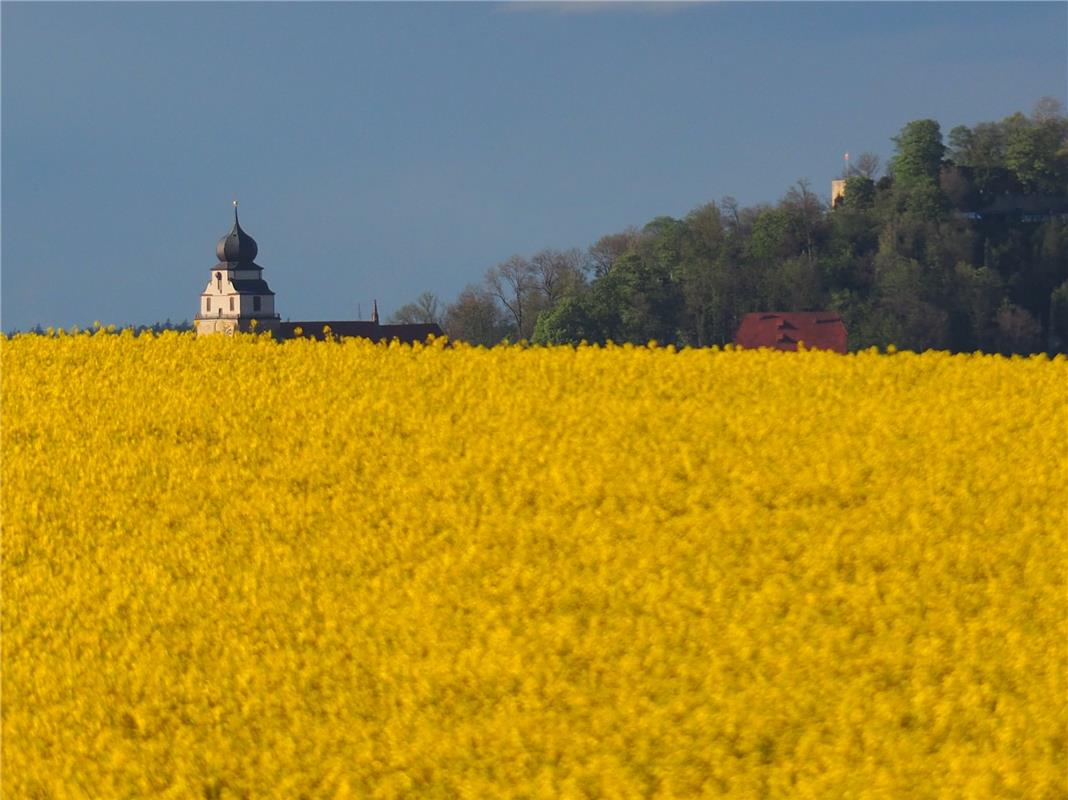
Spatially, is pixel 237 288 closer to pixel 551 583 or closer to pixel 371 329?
pixel 371 329

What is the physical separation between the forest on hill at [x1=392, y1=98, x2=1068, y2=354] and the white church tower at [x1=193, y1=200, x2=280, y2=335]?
98.7 ft

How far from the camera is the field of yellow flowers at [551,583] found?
31.0 feet

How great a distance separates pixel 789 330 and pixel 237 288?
59.1 metres

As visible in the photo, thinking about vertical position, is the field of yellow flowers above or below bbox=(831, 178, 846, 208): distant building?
below

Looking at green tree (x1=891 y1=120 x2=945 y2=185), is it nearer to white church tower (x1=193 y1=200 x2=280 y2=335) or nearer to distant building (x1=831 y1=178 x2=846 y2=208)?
distant building (x1=831 y1=178 x2=846 y2=208)

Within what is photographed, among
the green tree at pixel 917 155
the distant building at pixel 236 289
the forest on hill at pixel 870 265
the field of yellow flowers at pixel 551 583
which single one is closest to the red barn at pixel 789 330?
the forest on hill at pixel 870 265

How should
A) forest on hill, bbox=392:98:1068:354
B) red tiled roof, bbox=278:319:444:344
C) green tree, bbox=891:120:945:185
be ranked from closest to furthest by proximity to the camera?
red tiled roof, bbox=278:319:444:344 < forest on hill, bbox=392:98:1068:354 < green tree, bbox=891:120:945:185

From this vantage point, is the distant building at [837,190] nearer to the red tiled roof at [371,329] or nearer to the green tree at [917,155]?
the green tree at [917,155]

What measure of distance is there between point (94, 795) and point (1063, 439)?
Answer: 32.0 feet

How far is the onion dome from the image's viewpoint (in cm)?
Result: 12862

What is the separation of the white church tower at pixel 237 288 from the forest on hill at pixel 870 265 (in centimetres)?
3008

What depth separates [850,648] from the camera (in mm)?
10352

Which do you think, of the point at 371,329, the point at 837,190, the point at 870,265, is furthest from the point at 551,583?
the point at 837,190

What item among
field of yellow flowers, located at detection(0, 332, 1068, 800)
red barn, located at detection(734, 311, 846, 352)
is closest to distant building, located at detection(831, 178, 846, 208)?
red barn, located at detection(734, 311, 846, 352)
